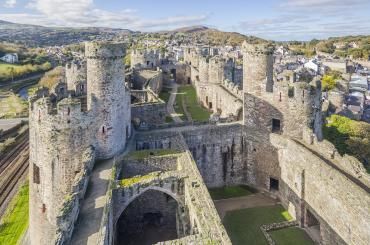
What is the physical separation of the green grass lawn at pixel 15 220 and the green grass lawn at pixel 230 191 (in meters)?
13.2

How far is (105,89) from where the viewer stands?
1905 centimetres

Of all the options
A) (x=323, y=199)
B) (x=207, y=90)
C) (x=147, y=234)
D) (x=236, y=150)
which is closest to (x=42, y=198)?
(x=147, y=234)

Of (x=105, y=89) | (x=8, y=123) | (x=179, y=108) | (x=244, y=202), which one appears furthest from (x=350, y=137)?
(x=8, y=123)

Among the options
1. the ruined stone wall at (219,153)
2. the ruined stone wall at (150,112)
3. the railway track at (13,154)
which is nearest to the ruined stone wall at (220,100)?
the ruined stone wall at (219,153)

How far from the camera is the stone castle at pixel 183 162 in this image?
15.5 meters

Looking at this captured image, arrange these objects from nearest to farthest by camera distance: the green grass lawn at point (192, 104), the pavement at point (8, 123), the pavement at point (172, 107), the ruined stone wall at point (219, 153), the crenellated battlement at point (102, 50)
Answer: the crenellated battlement at point (102, 50)
the ruined stone wall at point (219, 153)
the pavement at point (172, 107)
the green grass lawn at point (192, 104)
the pavement at point (8, 123)

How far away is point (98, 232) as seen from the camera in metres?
13.2

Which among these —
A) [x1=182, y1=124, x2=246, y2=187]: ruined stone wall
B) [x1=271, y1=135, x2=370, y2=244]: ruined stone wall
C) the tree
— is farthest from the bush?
the tree

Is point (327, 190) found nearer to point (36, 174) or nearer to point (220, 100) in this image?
point (36, 174)

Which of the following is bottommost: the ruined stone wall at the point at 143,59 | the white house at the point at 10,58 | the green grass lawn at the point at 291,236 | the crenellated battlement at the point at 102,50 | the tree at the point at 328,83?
the green grass lawn at the point at 291,236

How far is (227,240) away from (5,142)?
40.6m

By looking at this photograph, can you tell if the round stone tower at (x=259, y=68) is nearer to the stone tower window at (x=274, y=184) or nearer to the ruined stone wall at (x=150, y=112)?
the stone tower window at (x=274, y=184)

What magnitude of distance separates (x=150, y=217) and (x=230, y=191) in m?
6.36

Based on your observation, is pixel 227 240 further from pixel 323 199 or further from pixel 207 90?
pixel 207 90
